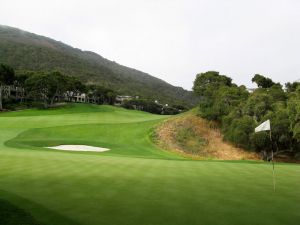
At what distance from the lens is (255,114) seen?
4641cm

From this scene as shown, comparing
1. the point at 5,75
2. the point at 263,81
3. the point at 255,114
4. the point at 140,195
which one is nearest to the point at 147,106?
the point at 5,75

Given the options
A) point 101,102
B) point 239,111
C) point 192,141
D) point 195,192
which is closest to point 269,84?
point 239,111

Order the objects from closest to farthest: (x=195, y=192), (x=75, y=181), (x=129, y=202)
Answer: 1. (x=129, y=202)
2. (x=195, y=192)
3. (x=75, y=181)

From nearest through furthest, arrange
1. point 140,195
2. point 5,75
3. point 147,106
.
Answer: point 140,195
point 5,75
point 147,106

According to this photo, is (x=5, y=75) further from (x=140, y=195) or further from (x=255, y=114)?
(x=140, y=195)

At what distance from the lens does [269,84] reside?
2601 inches

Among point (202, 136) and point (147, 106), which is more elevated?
point (147, 106)

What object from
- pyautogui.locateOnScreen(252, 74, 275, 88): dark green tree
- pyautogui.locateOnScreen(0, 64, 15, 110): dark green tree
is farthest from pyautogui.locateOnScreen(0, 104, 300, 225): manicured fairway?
pyautogui.locateOnScreen(0, 64, 15, 110): dark green tree

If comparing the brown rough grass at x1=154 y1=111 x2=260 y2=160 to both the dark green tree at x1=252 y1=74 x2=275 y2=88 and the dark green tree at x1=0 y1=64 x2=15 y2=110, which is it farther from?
the dark green tree at x1=0 y1=64 x2=15 y2=110

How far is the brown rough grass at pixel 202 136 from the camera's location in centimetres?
4522

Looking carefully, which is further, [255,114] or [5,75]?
[5,75]

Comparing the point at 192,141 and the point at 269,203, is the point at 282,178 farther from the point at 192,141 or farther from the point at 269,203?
the point at 192,141

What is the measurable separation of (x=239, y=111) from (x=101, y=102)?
4127 inches

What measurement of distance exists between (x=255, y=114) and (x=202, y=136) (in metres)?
7.66
